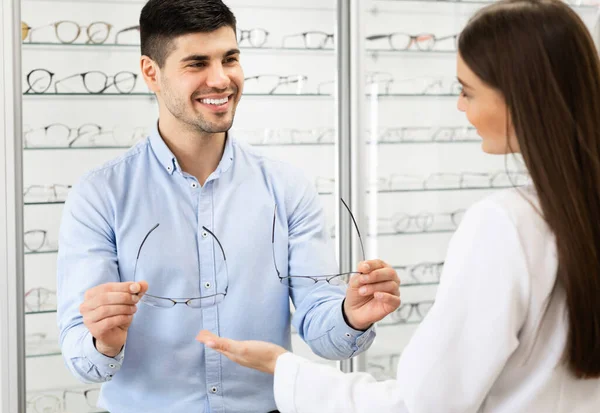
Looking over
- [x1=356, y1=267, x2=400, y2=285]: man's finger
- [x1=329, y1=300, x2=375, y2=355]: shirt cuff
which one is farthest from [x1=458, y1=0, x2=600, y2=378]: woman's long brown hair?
[x1=329, y1=300, x2=375, y2=355]: shirt cuff

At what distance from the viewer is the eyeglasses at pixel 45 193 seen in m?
2.29

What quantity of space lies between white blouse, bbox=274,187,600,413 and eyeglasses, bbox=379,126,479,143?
179cm

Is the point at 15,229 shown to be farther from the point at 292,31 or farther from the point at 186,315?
the point at 292,31

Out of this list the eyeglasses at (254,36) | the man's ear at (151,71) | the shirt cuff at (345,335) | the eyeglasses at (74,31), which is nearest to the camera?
the shirt cuff at (345,335)

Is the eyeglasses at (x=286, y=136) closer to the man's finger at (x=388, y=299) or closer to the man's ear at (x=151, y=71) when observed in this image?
the man's ear at (x=151, y=71)

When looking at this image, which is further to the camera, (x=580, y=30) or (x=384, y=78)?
(x=384, y=78)

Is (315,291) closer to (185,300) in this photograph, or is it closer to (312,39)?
(185,300)

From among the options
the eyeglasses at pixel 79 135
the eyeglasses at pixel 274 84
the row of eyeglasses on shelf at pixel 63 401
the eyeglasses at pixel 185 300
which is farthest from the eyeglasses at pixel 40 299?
the eyeglasses at pixel 274 84

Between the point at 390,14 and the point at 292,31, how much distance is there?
0.38 metres

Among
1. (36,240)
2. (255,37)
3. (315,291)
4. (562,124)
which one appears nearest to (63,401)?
(36,240)

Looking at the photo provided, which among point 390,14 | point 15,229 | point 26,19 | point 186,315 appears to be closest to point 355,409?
point 186,315

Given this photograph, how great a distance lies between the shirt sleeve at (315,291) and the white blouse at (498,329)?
0.65m

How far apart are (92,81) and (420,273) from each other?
4.75 feet

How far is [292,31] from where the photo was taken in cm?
271
